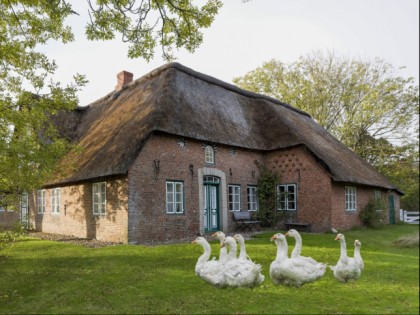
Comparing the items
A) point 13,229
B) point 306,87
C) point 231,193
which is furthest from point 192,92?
point 306,87

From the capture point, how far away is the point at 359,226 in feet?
61.7

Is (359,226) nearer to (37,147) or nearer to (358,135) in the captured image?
(358,135)

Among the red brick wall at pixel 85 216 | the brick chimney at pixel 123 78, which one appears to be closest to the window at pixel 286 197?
the red brick wall at pixel 85 216

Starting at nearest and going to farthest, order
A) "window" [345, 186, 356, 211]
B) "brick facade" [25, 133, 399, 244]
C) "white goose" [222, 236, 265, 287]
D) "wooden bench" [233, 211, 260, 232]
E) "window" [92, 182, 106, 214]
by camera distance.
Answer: "white goose" [222, 236, 265, 287] → "brick facade" [25, 133, 399, 244] → "window" [92, 182, 106, 214] → "wooden bench" [233, 211, 260, 232] → "window" [345, 186, 356, 211]

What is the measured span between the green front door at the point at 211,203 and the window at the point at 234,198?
0.94 meters

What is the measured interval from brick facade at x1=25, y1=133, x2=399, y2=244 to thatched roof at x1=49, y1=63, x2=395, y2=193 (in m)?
0.48

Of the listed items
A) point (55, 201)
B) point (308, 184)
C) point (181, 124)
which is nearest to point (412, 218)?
point (308, 184)

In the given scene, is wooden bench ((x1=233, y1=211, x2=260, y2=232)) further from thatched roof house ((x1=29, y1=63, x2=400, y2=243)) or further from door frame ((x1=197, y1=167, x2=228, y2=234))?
door frame ((x1=197, y1=167, x2=228, y2=234))

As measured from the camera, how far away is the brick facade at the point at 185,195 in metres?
13.7

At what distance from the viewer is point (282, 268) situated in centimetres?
303

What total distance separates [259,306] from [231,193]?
40.3ft

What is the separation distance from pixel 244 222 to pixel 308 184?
11.4 feet

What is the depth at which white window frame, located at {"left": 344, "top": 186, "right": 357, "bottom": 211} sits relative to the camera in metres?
18.2

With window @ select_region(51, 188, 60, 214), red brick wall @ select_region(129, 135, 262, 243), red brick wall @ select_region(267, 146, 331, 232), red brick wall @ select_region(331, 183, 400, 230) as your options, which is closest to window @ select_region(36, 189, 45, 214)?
window @ select_region(51, 188, 60, 214)
